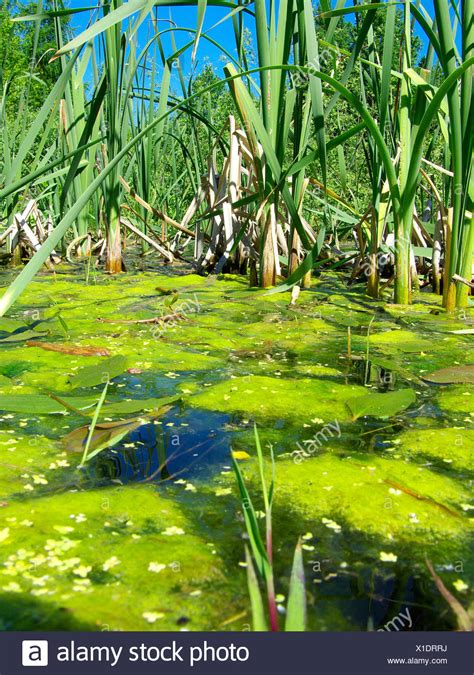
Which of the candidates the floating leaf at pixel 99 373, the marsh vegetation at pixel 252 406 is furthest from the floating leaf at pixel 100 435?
the floating leaf at pixel 99 373

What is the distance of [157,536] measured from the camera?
88 cm

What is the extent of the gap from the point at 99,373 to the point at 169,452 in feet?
1.43

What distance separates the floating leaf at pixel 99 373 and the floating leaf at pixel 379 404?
1.73 feet

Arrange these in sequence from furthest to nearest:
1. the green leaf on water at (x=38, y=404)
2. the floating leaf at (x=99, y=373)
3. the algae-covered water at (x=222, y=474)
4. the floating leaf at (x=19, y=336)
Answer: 1. the floating leaf at (x=19, y=336)
2. the floating leaf at (x=99, y=373)
3. the green leaf on water at (x=38, y=404)
4. the algae-covered water at (x=222, y=474)

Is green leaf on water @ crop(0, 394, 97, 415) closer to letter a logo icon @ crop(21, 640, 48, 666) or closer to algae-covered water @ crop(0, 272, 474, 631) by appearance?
algae-covered water @ crop(0, 272, 474, 631)

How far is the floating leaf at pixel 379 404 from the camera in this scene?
1.31 meters

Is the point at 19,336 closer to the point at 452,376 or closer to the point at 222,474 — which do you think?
the point at 222,474

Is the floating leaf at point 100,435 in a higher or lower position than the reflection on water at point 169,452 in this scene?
higher

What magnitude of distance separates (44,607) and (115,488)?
0.29m

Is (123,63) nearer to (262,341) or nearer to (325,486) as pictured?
(262,341)

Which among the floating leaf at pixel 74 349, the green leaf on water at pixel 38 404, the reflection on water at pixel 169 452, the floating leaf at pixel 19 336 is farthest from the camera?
the floating leaf at pixel 19 336

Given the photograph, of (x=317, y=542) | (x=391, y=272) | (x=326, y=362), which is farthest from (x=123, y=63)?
(x=317, y=542)

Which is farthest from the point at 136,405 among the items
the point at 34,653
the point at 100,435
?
the point at 34,653

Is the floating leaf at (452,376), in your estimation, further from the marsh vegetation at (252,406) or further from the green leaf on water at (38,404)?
the green leaf on water at (38,404)
